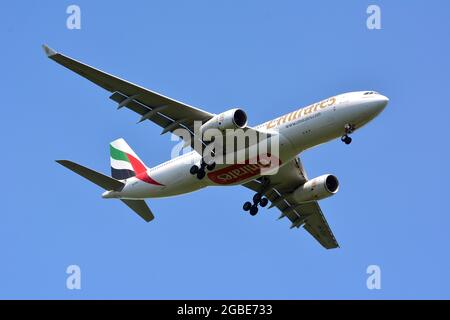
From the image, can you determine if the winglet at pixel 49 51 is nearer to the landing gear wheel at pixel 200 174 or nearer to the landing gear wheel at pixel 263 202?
the landing gear wheel at pixel 200 174

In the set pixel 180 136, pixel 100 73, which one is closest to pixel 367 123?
pixel 180 136

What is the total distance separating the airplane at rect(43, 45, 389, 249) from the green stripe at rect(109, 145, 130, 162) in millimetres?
91

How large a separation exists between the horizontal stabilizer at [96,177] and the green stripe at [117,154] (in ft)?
12.0

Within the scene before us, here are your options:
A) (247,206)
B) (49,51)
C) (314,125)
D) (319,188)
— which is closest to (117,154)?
(247,206)

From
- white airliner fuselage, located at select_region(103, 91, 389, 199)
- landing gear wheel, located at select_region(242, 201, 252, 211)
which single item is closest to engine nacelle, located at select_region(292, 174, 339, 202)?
landing gear wheel, located at select_region(242, 201, 252, 211)

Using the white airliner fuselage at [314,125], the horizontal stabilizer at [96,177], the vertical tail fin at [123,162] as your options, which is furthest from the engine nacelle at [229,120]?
the vertical tail fin at [123,162]

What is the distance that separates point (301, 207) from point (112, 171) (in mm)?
12278

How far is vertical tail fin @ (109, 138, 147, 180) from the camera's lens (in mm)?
56062

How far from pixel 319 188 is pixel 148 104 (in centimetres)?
1152

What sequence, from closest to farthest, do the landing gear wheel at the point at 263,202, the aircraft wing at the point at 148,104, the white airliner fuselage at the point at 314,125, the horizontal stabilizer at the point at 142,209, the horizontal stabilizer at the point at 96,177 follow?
1. the white airliner fuselage at the point at 314,125
2. the aircraft wing at the point at 148,104
3. the horizontal stabilizer at the point at 96,177
4. the landing gear wheel at the point at 263,202
5. the horizontal stabilizer at the point at 142,209

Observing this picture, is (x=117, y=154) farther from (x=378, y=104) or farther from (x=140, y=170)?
(x=378, y=104)

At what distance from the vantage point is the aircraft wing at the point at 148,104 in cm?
4716

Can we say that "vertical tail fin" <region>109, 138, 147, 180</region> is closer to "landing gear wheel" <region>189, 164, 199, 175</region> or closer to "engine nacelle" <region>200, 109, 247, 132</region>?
"landing gear wheel" <region>189, 164, 199, 175</region>

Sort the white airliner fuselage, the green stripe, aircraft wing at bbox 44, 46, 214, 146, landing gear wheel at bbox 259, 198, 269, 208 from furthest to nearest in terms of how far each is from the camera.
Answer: the green stripe < landing gear wheel at bbox 259, 198, 269, 208 < aircraft wing at bbox 44, 46, 214, 146 < the white airliner fuselage
